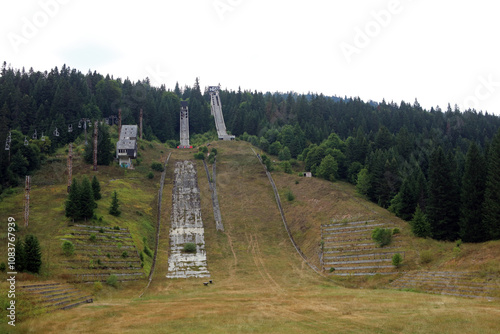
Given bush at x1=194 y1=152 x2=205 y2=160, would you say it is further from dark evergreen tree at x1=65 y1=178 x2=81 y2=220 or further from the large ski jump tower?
dark evergreen tree at x1=65 y1=178 x2=81 y2=220

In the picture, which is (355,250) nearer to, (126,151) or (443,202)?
(443,202)

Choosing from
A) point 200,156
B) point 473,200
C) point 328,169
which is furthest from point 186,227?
point 473,200

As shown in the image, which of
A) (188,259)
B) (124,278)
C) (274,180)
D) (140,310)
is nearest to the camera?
(140,310)

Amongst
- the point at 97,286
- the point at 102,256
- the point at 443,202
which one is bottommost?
the point at 97,286

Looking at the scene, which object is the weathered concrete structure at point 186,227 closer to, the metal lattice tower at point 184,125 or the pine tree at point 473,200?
the metal lattice tower at point 184,125

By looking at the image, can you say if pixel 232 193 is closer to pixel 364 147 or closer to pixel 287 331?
pixel 364 147

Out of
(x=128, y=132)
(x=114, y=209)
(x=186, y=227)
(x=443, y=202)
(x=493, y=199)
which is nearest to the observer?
(x=493, y=199)

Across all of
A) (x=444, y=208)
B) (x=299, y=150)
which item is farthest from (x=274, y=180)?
(x=444, y=208)
